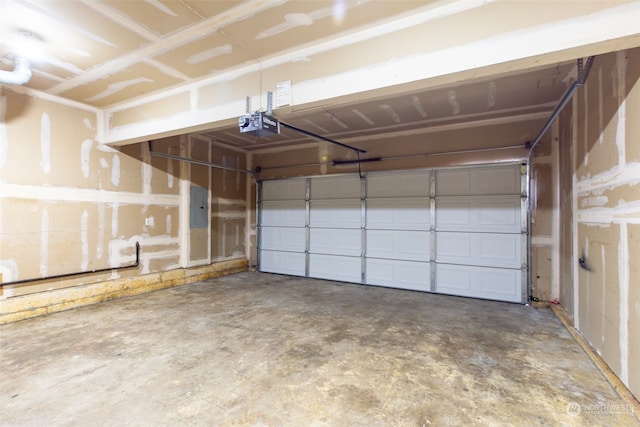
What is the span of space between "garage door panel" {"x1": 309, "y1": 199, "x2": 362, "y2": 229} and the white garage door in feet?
0.07

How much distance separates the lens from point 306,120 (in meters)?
4.52

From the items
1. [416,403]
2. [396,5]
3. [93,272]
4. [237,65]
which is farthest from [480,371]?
[93,272]

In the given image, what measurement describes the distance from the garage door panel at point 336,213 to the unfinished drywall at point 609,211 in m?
3.23

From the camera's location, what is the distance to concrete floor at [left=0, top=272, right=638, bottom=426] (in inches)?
69.8

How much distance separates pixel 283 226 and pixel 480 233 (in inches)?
151

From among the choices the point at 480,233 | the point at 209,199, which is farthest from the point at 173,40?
the point at 480,233

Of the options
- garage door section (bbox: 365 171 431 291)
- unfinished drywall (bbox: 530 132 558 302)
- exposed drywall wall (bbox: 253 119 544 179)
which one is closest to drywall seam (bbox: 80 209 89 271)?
exposed drywall wall (bbox: 253 119 544 179)

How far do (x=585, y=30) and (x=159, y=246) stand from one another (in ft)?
18.4

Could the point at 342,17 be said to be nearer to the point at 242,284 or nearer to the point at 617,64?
the point at 617,64

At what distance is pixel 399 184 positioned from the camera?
5219 mm

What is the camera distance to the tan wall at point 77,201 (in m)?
3.38

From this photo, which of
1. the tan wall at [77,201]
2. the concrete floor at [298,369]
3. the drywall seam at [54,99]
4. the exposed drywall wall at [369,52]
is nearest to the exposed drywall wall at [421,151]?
the tan wall at [77,201]

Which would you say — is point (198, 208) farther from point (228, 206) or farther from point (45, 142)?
point (45, 142)

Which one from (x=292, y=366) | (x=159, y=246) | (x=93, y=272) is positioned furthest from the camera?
(x=159, y=246)
